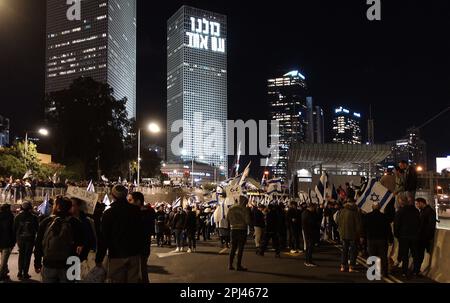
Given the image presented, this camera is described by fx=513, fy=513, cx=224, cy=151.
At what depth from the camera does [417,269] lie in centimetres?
1216

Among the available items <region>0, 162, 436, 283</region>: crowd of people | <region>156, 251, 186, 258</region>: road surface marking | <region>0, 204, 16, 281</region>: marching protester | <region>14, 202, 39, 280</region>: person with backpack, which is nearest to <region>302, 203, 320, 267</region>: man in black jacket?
<region>0, 162, 436, 283</region>: crowd of people

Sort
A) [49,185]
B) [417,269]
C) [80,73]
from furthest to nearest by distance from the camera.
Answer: [80,73] < [49,185] < [417,269]

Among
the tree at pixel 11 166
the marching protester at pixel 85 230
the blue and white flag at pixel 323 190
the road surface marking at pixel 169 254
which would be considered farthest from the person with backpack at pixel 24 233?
the tree at pixel 11 166

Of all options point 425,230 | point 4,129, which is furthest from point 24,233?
point 4,129

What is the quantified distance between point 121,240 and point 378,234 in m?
7.01

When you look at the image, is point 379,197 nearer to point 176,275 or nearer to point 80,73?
point 176,275

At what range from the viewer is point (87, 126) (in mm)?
59812

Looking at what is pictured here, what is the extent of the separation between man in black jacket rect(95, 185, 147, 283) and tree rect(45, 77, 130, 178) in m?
53.8

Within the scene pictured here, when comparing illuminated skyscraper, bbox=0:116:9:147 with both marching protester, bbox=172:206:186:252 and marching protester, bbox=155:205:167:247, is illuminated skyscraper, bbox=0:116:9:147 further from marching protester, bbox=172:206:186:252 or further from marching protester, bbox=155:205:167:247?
marching protester, bbox=172:206:186:252

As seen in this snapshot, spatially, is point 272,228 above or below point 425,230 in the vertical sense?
below

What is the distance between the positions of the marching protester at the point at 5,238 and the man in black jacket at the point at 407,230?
9.05 meters

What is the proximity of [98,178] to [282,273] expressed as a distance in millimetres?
53593

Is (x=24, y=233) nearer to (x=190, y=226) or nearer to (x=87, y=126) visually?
(x=190, y=226)
